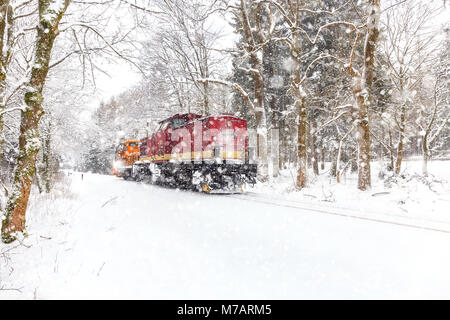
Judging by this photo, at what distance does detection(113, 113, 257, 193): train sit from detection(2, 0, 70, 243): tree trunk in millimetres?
7207

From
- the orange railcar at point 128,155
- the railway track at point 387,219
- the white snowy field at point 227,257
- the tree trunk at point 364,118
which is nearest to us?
the white snowy field at point 227,257

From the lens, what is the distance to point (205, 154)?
11.8 meters

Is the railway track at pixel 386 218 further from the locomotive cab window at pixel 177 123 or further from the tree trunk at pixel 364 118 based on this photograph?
the locomotive cab window at pixel 177 123

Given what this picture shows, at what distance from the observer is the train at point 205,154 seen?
453 inches

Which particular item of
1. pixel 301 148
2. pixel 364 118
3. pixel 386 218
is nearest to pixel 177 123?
pixel 301 148

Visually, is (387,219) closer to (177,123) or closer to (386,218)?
(386,218)

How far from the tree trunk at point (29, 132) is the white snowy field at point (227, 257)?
42cm

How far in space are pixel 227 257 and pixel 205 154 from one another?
8.31 metres

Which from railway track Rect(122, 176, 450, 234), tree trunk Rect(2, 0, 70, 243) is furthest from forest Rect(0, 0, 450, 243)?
railway track Rect(122, 176, 450, 234)

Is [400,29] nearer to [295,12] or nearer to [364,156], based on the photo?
[295,12]

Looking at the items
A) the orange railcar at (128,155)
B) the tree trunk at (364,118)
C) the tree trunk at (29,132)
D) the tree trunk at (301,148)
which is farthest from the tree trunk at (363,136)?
the orange railcar at (128,155)
